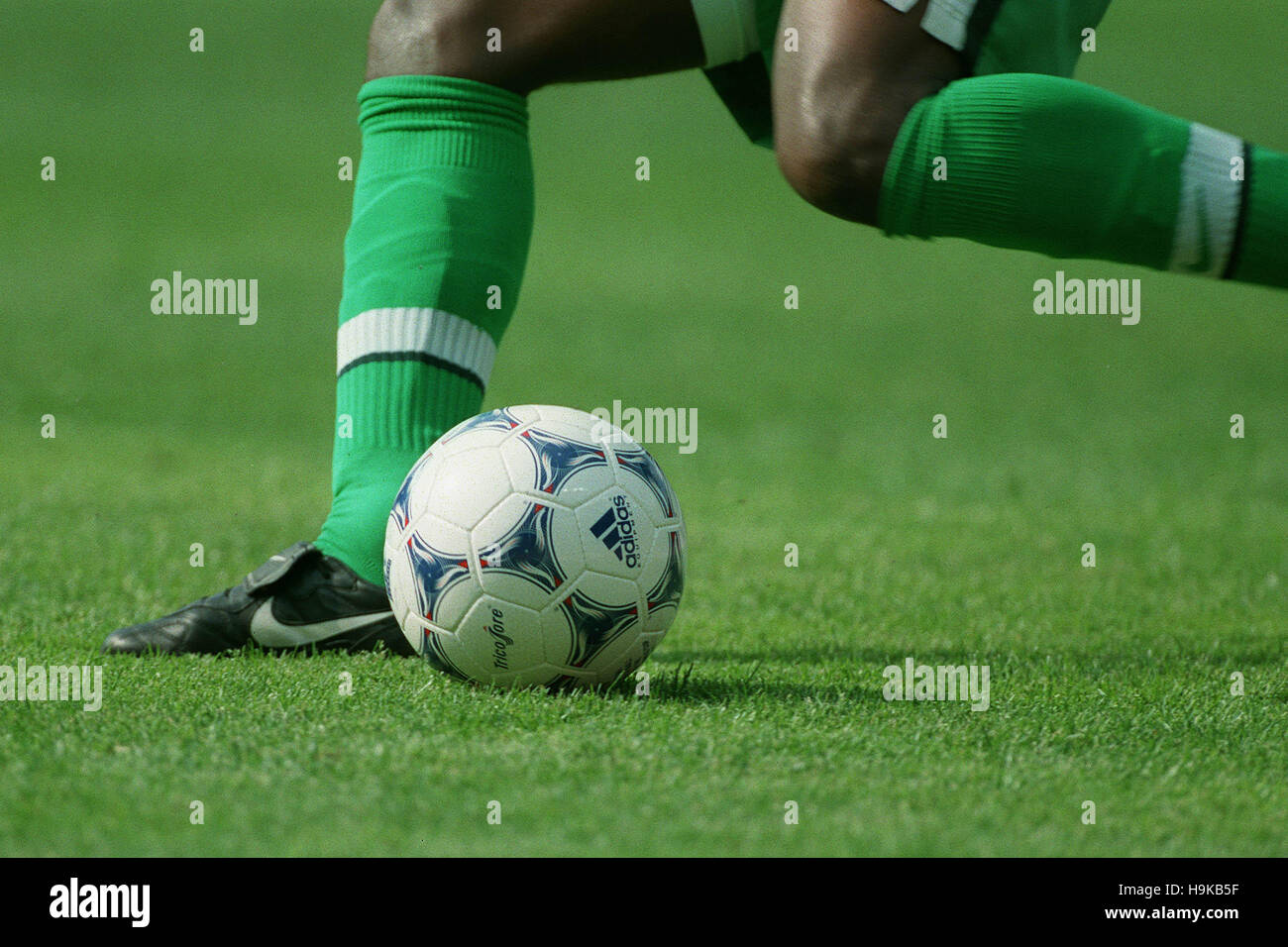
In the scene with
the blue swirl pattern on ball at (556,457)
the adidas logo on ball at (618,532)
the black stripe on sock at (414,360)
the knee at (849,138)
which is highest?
the knee at (849,138)

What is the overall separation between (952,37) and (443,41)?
1050 mm

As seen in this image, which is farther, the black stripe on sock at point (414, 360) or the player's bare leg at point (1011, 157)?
the black stripe on sock at point (414, 360)

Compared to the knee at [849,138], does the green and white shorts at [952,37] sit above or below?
above

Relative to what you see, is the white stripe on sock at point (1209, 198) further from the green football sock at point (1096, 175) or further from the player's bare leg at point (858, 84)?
the player's bare leg at point (858, 84)

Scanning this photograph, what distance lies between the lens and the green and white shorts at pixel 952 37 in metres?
2.64

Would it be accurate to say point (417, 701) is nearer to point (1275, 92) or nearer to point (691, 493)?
point (691, 493)

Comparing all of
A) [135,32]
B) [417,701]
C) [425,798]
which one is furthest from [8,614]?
[135,32]

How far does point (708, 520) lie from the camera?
5.58 metres

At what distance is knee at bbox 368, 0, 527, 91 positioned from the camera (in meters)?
3.06

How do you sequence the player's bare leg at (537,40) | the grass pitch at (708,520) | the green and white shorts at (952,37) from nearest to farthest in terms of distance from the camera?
the grass pitch at (708,520)
the green and white shorts at (952,37)
the player's bare leg at (537,40)

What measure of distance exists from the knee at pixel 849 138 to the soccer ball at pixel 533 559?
0.61m

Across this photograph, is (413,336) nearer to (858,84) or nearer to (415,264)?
(415,264)

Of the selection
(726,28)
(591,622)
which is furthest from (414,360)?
(726,28)

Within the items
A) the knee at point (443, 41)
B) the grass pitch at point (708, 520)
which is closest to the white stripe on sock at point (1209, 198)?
the grass pitch at point (708, 520)
